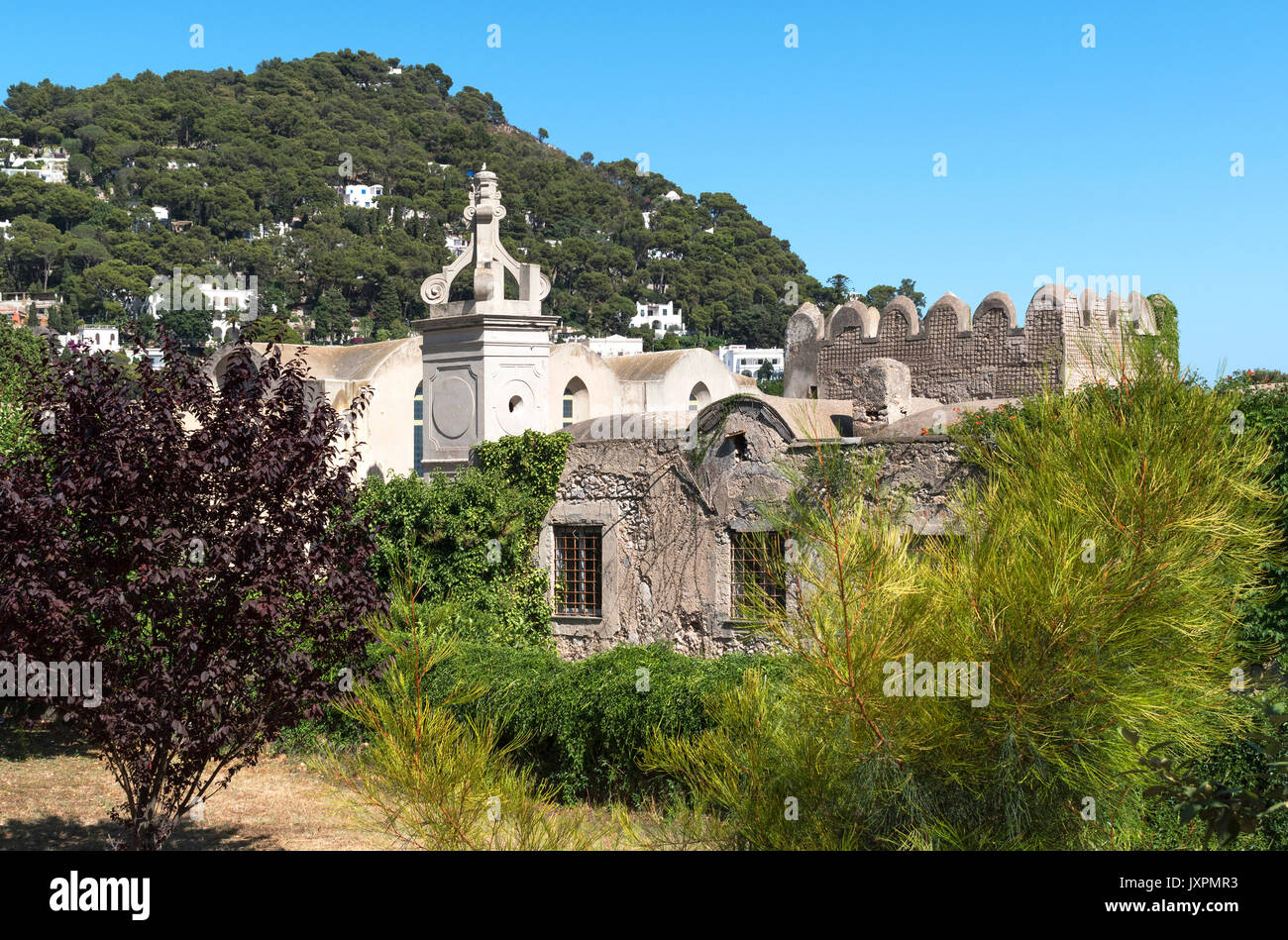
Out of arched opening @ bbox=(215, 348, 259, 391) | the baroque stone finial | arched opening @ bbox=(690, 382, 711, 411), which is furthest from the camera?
arched opening @ bbox=(690, 382, 711, 411)

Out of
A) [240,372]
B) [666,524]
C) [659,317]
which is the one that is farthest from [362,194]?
[240,372]

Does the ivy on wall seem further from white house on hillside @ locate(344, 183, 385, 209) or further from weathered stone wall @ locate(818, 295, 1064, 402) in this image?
white house on hillside @ locate(344, 183, 385, 209)

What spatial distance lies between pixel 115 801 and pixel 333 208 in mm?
93788

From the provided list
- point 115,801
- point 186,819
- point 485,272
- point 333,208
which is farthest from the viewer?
point 333,208

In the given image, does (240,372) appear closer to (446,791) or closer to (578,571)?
(446,791)

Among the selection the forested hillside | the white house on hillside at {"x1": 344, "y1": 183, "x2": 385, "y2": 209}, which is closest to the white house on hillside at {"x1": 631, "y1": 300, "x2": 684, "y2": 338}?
the forested hillside

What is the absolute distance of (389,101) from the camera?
403ft

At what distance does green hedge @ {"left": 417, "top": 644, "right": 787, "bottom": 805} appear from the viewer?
35.3 ft

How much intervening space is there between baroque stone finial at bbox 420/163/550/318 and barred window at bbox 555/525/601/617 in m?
2.88

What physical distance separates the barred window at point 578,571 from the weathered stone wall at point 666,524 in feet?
0.36

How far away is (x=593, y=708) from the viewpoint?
11.1m

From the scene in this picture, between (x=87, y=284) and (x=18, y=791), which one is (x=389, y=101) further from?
(x=18, y=791)
